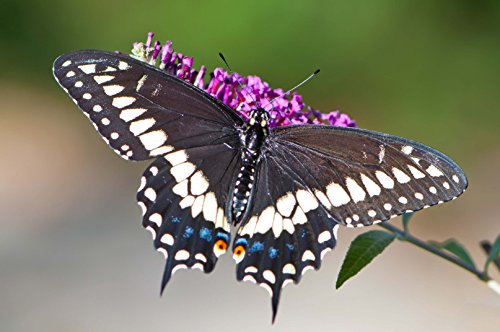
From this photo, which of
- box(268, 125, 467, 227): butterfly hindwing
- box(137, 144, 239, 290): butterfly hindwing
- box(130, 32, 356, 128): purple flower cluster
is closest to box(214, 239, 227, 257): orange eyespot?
box(137, 144, 239, 290): butterfly hindwing

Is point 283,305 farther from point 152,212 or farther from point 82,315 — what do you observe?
point 152,212

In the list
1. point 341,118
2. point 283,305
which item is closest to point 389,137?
point 341,118

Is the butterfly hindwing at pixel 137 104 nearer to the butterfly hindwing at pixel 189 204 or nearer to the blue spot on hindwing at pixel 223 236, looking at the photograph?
the butterfly hindwing at pixel 189 204

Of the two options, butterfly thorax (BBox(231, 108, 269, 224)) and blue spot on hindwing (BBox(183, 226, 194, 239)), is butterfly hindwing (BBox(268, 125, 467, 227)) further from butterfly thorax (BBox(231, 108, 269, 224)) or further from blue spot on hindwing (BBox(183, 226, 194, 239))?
blue spot on hindwing (BBox(183, 226, 194, 239))

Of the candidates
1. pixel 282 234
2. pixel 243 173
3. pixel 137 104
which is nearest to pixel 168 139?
pixel 137 104

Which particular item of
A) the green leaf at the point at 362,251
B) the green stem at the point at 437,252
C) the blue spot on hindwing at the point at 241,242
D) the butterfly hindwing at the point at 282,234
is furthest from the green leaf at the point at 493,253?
the blue spot on hindwing at the point at 241,242
